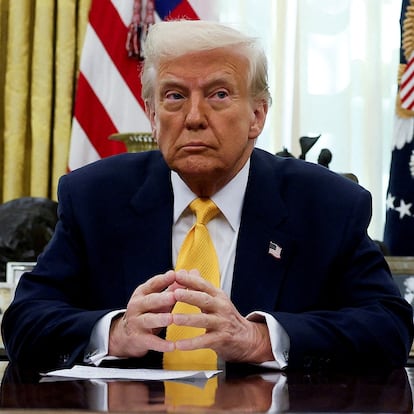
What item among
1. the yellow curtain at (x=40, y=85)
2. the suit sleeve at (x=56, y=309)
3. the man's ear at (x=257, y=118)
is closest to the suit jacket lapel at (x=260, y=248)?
the man's ear at (x=257, y=118)

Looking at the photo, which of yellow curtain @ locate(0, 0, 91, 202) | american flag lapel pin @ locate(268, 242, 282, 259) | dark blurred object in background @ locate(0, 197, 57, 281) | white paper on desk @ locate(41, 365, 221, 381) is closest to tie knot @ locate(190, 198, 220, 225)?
american flag lapel pin @ locate(268, 242, 282, 259)

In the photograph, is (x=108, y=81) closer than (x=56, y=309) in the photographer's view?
No

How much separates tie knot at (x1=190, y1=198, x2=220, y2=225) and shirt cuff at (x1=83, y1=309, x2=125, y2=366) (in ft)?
1.19

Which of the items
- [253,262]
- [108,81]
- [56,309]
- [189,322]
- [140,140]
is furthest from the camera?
[108,81]

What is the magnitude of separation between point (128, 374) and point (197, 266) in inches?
19.9

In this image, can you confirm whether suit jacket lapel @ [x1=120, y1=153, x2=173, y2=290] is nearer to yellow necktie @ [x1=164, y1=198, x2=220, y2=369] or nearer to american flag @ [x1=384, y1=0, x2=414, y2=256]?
yellow necktie @ [x1=164, y1=198, x2=220, y2=369]

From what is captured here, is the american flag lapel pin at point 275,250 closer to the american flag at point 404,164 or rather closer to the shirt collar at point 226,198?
the shirt collar at point 226,198

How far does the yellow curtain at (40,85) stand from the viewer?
4.50m

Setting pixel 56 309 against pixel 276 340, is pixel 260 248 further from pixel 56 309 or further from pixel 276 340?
pixel 56 309

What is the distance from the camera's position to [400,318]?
209 cm

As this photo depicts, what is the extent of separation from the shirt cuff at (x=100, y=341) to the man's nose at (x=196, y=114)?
49 cm

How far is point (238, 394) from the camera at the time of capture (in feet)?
4.51

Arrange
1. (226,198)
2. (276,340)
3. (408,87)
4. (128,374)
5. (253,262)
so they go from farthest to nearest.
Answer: (408,87) < (226,198) < (253,262) < (276,340) < (128,374)

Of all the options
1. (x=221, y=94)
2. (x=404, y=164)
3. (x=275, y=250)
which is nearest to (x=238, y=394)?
(x=275, y=250)
